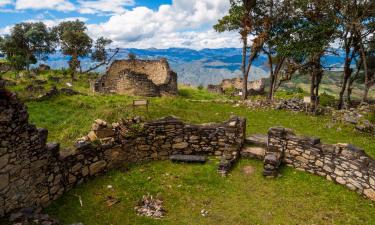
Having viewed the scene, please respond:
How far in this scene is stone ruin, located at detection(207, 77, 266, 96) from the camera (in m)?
51.0

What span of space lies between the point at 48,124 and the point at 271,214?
14.8 m

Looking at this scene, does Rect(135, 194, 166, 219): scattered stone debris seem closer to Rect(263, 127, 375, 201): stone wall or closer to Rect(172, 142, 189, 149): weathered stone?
Rect(172, 142, 189, 149): weathered stone

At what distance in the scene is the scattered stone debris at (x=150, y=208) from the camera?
1125 centimetres

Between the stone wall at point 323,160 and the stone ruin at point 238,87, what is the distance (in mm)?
34327

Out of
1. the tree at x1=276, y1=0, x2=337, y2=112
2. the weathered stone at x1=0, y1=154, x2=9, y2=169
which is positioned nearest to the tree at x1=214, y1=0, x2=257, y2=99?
the tree at x1=276, y1=0, x2=337, y2=112

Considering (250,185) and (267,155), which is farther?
(267,155)

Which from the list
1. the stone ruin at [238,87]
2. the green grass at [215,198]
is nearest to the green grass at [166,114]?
the green grass at [215,198]

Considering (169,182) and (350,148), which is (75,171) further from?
(350,148)

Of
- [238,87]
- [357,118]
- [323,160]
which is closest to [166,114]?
[323,160]

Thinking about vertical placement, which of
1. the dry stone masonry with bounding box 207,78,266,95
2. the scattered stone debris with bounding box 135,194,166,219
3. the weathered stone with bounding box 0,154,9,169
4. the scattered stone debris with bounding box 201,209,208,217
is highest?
the weathered stone with bounding box 0,154,9,169

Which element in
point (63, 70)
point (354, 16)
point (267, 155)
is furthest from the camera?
point (63, 70)

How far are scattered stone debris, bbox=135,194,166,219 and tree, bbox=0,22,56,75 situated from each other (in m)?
53.9

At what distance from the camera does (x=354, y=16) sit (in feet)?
85.8

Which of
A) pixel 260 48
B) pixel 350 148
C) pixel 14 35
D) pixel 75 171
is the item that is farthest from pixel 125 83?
pixel 14 35
